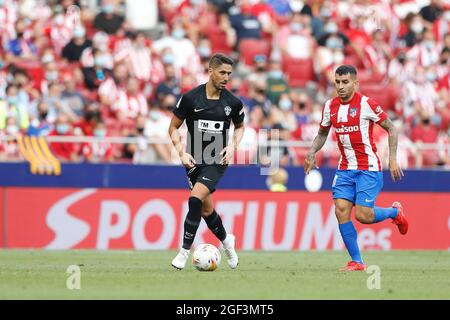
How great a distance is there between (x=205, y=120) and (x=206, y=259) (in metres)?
1.68

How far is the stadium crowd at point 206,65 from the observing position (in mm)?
23156

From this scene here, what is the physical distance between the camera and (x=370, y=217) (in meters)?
14.9

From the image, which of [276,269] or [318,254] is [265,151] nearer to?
[318,254]

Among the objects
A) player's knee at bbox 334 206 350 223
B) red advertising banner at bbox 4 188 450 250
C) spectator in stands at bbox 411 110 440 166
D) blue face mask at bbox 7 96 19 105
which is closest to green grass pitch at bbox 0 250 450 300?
player's knee at bbox 334 206 350 223

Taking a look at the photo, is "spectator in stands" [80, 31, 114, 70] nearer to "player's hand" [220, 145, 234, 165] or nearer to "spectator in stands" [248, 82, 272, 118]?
"spectator in stands" [248, 82, 272, 118]

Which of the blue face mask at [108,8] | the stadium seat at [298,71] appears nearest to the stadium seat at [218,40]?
the stadium seat at [298,71]

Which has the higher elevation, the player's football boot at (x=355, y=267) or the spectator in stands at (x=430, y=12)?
the spectator in stands at (x=430, y=12)

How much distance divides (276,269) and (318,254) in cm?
446

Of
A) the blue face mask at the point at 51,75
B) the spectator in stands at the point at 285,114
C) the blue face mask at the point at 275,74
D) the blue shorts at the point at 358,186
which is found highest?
the blue face mask at the point at 275,74

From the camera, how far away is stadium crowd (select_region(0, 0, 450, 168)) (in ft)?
76.0

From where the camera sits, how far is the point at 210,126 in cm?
1445

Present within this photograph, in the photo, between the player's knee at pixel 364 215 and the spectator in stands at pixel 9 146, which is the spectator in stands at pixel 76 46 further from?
the player's knee at pixel 364 215

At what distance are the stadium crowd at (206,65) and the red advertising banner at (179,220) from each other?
2.88 ft
